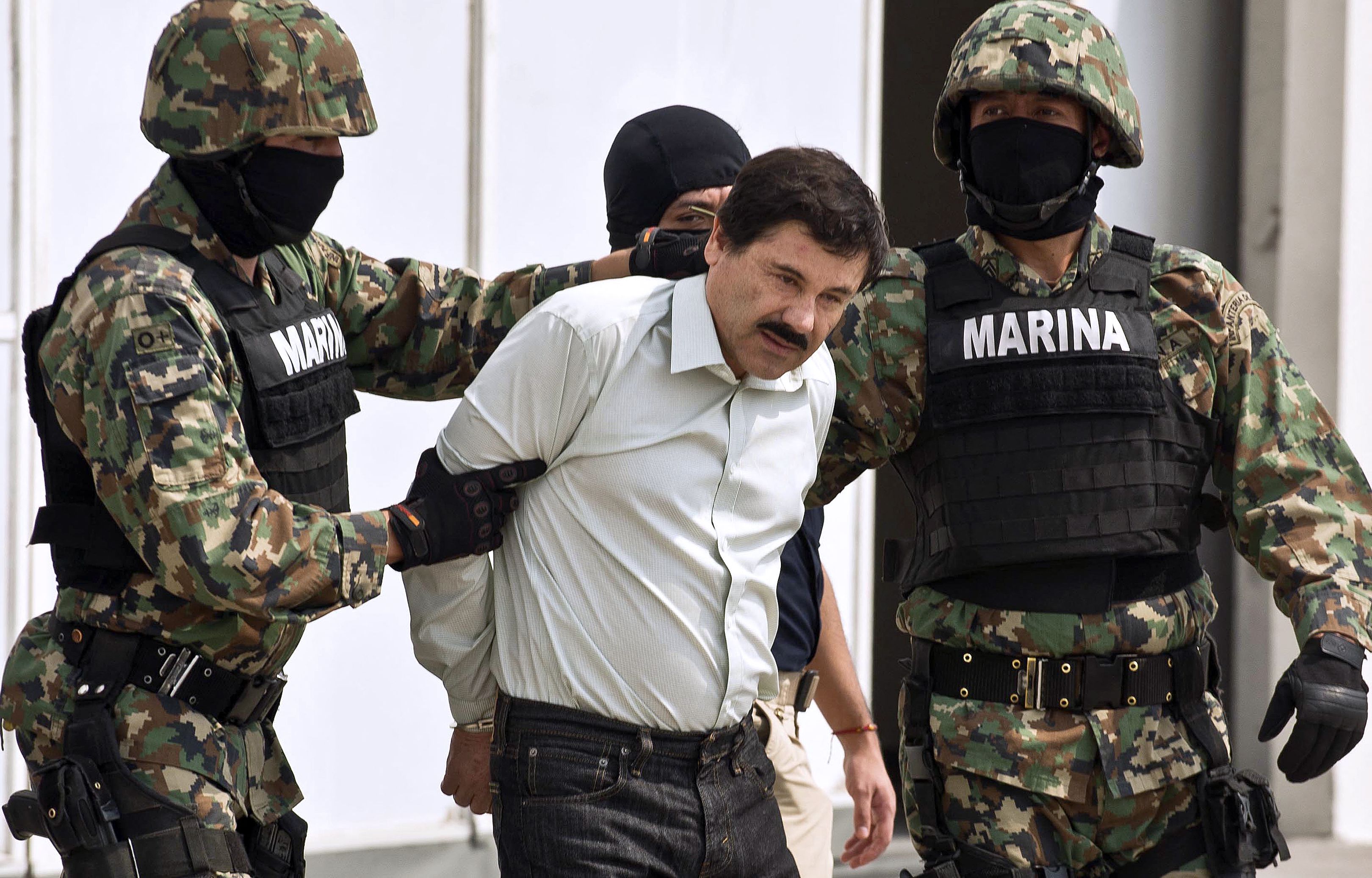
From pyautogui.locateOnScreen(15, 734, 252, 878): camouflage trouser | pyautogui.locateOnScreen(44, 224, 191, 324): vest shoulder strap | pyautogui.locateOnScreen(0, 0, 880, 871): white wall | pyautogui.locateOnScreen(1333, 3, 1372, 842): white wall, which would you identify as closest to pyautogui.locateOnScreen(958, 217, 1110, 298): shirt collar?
pyautogui.locateOnScreen(44, 224, 191, 324): vest shoulder strap

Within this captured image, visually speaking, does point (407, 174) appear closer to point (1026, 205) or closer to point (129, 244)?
point (129, 244)

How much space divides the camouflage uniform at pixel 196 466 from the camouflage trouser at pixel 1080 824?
1.23m

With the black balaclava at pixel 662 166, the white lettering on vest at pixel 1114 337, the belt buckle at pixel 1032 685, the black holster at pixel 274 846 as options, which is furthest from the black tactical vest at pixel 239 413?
the white lettering on vest at pixel 1114 337

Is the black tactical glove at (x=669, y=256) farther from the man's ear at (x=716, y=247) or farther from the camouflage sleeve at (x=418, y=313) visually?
the man's ear at (x=716, y=247)

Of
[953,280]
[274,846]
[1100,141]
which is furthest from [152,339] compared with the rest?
[1100,141]

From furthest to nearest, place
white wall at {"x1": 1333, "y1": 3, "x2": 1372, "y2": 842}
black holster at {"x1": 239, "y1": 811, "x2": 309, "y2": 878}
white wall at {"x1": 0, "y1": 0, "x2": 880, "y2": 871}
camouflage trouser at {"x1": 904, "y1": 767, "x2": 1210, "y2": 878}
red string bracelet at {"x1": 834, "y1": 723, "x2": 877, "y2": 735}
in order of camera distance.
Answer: white wall at {"x1": 1333, "y1": 3, "x2": 1372, "y2": 842} → white wall at {"x1": 0, "y1": 0, "x2": 880, "y2": 871} → red string bracelet at {"x1": 834, "y1": 723, "x2": 877, "y2": 735} → camouflage trouser at {"x1": 904, "y1": 767, "x2": 1210, "y2": 878} → black holster at {"x1": 239, "y1": 811, "x2": 309, "y2": 878}

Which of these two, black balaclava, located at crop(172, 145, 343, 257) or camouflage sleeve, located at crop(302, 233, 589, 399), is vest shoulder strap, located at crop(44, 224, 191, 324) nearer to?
black balaclava, located at crop(172, 145, 343, 257)

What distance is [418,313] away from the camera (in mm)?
3051

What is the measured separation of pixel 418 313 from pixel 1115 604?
57.7 inches

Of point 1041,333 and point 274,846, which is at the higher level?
point 1041,333

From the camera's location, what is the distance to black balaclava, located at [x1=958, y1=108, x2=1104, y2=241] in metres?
2.92

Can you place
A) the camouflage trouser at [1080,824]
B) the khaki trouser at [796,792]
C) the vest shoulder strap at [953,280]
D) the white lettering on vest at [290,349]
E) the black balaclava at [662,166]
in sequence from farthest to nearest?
the black balaclava at [662,166] → the khaki trouser at [796,792] → the vest shoulder strap at [953,280] → the camouflage trouser at [1080,824] → the white lettering on vest at [290,349]

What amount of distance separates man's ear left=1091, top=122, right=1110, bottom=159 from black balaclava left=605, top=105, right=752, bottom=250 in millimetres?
776

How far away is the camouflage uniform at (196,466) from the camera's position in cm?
238
